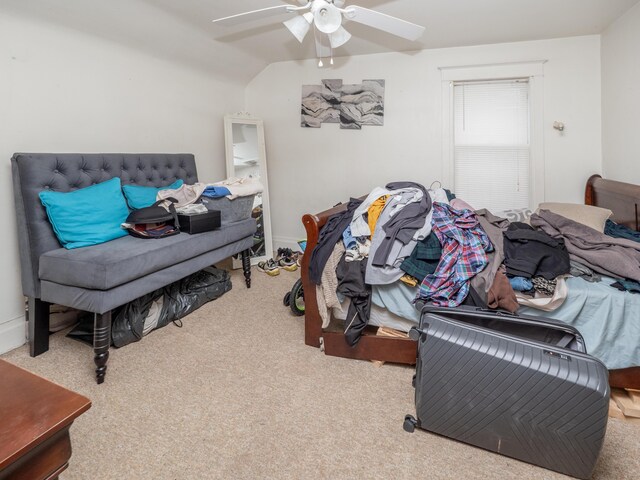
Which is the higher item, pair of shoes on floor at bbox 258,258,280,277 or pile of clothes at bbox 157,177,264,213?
pile of clothes at bbox 157,177,264,213

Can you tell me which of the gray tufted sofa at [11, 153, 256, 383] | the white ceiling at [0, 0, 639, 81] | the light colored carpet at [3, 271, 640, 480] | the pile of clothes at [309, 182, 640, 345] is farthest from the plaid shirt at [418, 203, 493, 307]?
the white ceiling at [0, 0, 639, 81]

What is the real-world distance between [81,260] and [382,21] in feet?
6.91

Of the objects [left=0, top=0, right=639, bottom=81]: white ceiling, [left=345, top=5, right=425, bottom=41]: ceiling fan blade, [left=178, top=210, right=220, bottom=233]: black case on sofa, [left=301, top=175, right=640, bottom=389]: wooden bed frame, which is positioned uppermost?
[left=0, top=0, right=639, bottom=81]: white ceiling

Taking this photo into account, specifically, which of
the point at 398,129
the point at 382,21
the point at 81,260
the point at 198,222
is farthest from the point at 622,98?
the point at 81,260

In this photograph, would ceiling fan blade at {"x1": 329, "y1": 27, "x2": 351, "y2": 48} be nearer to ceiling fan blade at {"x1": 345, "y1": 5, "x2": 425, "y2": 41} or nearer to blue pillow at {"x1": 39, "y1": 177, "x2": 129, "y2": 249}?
ceiling fan blade at {"x1": 345, "y1": 5, "x2": 425, "y2": 41}

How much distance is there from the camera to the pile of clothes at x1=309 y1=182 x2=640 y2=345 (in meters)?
1.65

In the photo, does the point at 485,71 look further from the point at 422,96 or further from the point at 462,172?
the point at 462,172

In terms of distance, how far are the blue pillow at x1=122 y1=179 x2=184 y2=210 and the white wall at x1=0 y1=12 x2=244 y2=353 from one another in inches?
15.3

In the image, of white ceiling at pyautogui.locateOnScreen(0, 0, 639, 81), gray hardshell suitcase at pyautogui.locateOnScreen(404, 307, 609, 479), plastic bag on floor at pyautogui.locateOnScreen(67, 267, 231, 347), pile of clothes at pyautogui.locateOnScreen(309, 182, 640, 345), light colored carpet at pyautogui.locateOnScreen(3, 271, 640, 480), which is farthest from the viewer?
white ceiling at pyautogui.locateOnScreen(0, 0, 639, 81)

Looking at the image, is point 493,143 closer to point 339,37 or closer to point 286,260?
point 339,37

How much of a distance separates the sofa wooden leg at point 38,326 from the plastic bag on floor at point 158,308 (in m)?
0.16

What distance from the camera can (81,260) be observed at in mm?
1815

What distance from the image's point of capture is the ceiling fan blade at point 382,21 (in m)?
1.92

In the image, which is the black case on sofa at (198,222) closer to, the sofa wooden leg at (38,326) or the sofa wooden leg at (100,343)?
the sofa wooden leg at (100,343)
